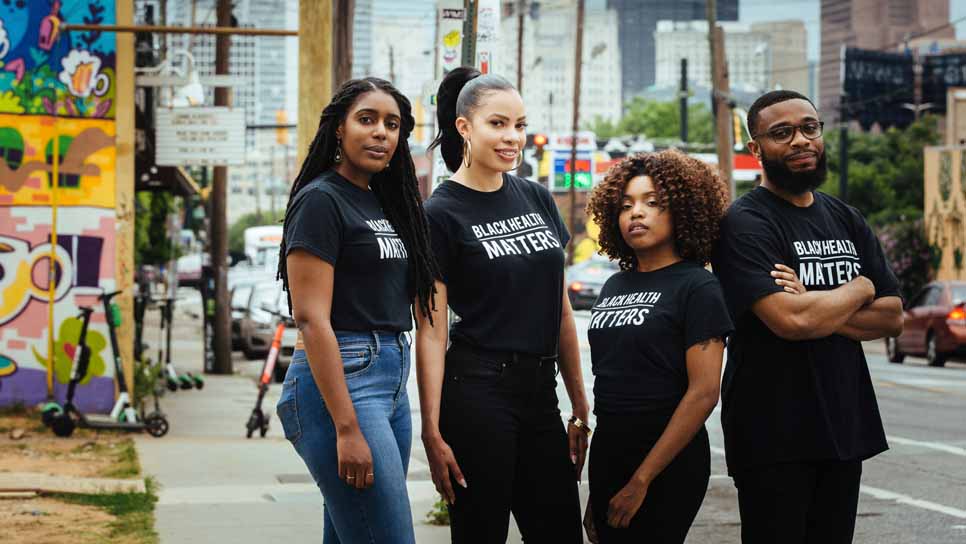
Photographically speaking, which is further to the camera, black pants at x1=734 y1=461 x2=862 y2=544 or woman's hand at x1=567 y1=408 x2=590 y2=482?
woman's hand at x1=567 y1=408 x2=590 y2=482

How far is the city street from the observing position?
8.49m

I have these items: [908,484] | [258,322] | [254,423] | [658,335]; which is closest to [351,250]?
[658,335]

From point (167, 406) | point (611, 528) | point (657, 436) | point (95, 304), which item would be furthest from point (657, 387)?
point (167, 406)

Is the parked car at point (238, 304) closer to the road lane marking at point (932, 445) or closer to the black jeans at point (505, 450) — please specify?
the road lane marking at point (932, 445)

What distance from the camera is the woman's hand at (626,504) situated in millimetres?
4562

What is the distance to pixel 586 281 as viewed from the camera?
41.7 meters

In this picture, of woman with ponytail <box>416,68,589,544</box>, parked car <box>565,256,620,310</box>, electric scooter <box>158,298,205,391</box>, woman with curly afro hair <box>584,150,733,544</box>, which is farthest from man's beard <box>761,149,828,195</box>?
parked car <box>565,256,620,310</box>

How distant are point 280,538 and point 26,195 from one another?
705 cm

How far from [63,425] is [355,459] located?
929cm

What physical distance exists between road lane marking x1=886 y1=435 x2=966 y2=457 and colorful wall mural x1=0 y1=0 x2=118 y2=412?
7.31 m

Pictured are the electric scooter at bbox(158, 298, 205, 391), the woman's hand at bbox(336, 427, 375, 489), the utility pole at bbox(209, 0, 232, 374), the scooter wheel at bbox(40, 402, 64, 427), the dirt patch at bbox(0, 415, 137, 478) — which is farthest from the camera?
the utility pole at bbox(209, 0, 232, 374)

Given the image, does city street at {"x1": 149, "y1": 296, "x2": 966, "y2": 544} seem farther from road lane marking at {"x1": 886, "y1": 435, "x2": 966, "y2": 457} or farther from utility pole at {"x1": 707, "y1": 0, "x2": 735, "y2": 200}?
utility pole at {"x1": 707, "y1": 0, "x2": 735, "y2": 200}

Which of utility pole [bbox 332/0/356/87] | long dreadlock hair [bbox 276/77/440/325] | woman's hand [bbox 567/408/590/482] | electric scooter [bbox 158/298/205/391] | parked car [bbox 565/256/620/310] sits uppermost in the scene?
utility pole [bbox 332/0/356/87]

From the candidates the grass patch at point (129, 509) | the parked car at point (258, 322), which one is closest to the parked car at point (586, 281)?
the parked car at point (258, 322)
